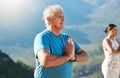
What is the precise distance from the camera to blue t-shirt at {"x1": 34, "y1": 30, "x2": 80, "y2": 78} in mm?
3865

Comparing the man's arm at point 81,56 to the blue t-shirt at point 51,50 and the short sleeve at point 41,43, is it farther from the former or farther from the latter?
the short sleeve at point 41,43

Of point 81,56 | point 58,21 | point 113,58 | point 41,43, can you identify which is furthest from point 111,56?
point 41,43

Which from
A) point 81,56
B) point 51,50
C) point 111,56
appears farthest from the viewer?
point 111,56

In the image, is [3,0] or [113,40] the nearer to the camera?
[113,40]

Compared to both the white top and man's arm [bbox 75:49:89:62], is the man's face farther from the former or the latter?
the white top

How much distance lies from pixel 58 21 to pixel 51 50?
25 centimetres

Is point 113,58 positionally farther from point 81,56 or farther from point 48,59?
point 48,59

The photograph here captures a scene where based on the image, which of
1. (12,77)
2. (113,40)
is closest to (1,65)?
(12,77)

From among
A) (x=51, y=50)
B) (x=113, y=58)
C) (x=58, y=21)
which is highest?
(x=58, y=21)

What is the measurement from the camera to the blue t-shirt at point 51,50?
3.87 metres

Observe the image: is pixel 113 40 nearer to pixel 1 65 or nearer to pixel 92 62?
pixel 1 65

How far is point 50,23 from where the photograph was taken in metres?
4.00

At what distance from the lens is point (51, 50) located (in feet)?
12.8

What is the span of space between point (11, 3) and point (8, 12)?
12344 millimetres
